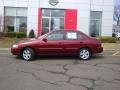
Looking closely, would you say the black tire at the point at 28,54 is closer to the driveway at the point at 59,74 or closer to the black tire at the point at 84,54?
the driveway at the point at 59,74

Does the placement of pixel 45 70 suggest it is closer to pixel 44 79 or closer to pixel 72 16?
pixel 44 79

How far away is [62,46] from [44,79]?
5.08m

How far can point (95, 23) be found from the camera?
37.0 metres

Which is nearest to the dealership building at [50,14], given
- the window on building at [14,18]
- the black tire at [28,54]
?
the window on building at [14,18]

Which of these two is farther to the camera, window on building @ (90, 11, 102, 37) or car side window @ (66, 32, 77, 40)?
window on building @ (90, 11, 102, 37)

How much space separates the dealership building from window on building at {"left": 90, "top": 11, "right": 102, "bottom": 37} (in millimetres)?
122

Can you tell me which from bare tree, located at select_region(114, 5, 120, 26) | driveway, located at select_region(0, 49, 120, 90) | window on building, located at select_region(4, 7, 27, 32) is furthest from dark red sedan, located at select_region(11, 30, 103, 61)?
bare tree, located at select_region(114, 5, 120, 26)

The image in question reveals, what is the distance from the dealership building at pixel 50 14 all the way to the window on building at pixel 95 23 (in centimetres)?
12

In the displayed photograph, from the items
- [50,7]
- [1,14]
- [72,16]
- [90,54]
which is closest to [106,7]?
[72,16]

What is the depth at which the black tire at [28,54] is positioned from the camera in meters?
15.4

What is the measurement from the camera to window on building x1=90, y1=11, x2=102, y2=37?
121 ft

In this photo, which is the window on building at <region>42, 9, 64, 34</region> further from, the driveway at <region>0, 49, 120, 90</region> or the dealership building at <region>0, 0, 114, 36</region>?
the driveway at <region>0, 49, 120, 90</region>

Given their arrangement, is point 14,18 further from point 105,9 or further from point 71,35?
point 71,35

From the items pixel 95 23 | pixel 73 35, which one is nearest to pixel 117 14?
pixel 95 23
